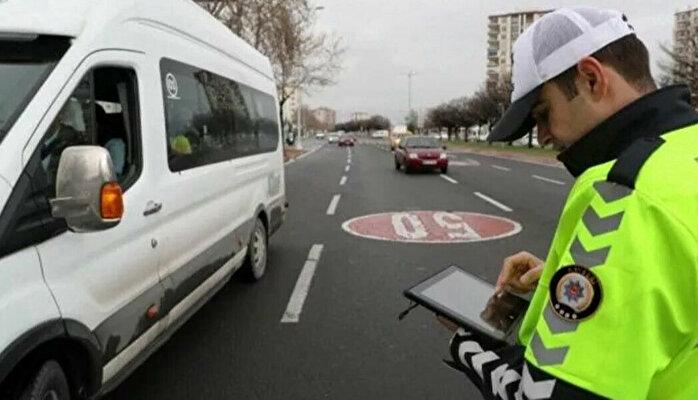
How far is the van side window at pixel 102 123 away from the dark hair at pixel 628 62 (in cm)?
216

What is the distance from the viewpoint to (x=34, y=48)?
2.67 m

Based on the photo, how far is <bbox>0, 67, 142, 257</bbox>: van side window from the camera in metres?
2.26

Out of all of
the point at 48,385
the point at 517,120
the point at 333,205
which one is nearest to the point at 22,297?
the point at 48,385

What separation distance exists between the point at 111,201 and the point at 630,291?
7.33 feet

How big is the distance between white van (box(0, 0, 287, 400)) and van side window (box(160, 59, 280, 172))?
0.02m

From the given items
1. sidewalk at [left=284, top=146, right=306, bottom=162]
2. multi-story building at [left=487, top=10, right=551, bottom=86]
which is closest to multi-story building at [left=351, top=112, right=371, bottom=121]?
multi-story building at [left=487, top=10, right=551, bottom=86]

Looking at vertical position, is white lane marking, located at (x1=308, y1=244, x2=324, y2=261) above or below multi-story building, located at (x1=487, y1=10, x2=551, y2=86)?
below

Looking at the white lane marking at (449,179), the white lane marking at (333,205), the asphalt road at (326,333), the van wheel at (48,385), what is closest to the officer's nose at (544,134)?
the van wheel at (48,385)

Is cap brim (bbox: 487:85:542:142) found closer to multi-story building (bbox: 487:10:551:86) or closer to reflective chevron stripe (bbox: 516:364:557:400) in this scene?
reflective chevron stripe (bbox: 516:364:557:400)

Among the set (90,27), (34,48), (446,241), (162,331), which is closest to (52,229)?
(34,48)

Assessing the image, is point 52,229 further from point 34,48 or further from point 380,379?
point 380,379

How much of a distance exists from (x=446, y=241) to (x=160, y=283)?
5.90m

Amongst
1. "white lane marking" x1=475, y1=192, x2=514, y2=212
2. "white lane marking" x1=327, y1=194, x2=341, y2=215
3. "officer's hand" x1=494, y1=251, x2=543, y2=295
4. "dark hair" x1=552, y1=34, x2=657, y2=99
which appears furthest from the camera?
"white lane marking" x1=475, y1=192, x2=514, y2=212

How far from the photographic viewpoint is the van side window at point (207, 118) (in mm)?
3934
